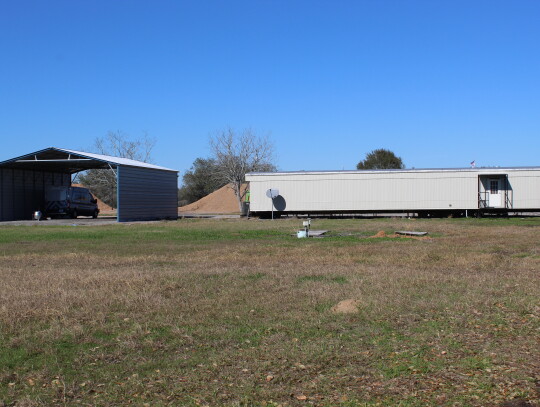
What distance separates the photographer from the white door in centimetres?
3396

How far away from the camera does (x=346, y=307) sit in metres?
7.73

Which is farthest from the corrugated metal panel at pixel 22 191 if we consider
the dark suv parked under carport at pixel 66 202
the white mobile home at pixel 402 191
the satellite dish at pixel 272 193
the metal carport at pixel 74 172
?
the satellite dish at pixel 272 193

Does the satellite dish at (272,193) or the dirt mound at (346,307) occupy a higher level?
the satellite dish at (272,193)

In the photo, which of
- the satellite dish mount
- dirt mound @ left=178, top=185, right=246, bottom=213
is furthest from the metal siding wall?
dirt mound @ left=178, top=185, right=246, bottom=213

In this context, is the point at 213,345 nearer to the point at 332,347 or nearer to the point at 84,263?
the point at 332,347

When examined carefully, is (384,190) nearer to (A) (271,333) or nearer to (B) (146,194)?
(B) (146,194)

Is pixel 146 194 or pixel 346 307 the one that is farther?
pixel 146 194

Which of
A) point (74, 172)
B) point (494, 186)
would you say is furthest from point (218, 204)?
point (494, 186)

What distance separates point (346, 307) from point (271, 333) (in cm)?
150

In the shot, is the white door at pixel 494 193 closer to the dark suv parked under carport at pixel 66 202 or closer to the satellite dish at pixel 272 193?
the satellite dish at pixel 272 193

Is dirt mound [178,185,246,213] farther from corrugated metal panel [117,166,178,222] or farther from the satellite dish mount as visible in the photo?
the satellite dish mount

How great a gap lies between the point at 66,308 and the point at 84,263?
19.0 ft

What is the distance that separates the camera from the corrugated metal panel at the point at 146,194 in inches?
1340

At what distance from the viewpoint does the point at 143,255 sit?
15.0 meters
